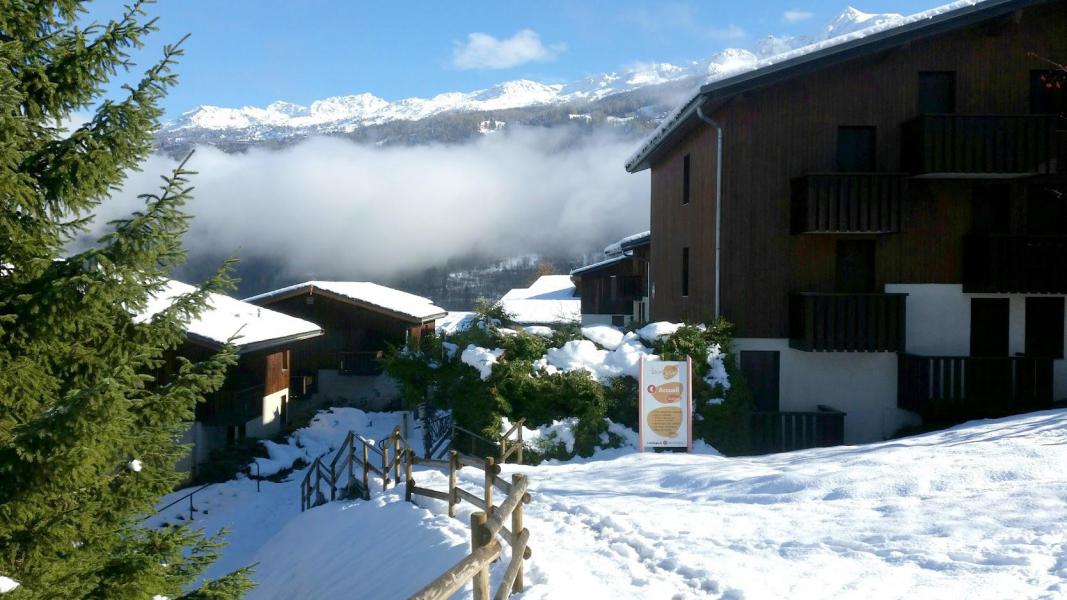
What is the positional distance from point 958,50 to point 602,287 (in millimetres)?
21917

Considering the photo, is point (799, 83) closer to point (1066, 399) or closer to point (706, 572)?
point (1066, 399)

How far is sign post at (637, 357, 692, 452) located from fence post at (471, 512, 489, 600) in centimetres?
837

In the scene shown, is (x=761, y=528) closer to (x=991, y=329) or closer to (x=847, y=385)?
(x=847, y=385)

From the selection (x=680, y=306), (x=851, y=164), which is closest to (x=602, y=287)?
(x=680, y=306)

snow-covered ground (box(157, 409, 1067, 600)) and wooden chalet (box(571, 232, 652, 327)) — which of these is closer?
snow-covered ground (box(157, 409, 1067, 600))

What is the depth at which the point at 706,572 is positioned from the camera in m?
6.93

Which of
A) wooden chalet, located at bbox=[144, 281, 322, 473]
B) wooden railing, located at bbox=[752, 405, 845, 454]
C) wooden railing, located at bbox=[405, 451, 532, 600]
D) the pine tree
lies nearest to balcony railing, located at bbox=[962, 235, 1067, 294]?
wooden railing, located at bbox=[752, 405, 845, 454]

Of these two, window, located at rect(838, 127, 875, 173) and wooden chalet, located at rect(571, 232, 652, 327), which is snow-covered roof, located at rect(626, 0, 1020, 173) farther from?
wooden chalet, located at rect(571, 232, 652, 327)

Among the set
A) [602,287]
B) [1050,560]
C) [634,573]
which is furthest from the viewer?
[602,287]

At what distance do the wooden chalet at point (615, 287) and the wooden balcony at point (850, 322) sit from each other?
520 inches

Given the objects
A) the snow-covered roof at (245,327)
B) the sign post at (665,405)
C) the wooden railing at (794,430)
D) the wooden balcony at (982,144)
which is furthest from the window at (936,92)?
the snow-covered roof at (245,327)

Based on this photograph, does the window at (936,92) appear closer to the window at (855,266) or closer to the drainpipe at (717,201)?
the window at (855,266)

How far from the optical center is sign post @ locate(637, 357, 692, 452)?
14.0 meters

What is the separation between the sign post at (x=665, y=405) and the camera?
1402cm
